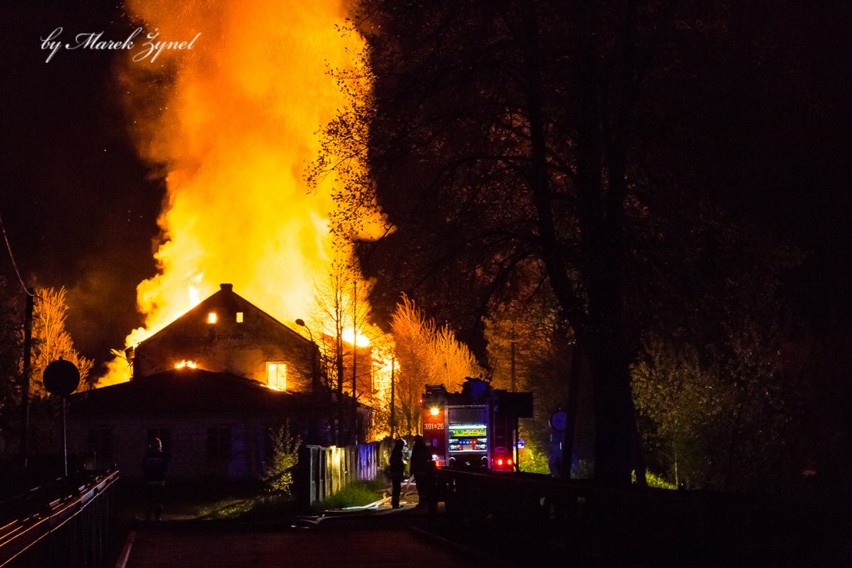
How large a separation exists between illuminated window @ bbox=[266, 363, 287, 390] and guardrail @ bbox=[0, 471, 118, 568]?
53549mm

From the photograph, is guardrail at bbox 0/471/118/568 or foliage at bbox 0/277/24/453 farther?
foliage at bbox 0/277/24/453

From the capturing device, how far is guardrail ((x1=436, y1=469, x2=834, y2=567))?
9.91 m

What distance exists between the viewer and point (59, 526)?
1045 cm

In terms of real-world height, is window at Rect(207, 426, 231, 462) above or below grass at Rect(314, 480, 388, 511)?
above

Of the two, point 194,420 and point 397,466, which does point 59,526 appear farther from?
point 194,420

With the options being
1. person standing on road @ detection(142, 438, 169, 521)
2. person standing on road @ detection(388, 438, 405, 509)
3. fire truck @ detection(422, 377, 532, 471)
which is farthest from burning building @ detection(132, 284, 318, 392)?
person standing on road @ detection(142, 438, 169, 521)

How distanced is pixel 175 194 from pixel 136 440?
4155 cm

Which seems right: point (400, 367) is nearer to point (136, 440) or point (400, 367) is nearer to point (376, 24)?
point (136, 440)

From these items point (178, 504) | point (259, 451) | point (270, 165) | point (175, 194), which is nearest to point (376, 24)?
point (178, 504)

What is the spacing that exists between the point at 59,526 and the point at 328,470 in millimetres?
24059

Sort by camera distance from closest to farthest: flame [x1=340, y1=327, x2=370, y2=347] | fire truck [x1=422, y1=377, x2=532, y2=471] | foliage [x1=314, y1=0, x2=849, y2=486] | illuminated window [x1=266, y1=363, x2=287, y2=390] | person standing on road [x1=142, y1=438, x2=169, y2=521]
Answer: foliage [x1=314, y1=0, x2=849, y2=486] < person standing on road [x1=142, y1=438, x2=169, y2=521] < fire truck [x1=422, y1=377, x2=532, y2=471] < flame [x1=340, y1=327, x2=370, y2=347] < illuminated window [x1=266, y1=363, x2=287, y2=390]

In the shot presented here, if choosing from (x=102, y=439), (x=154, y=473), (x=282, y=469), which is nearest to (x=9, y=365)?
(x=102, y=439)

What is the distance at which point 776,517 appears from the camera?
10.0m

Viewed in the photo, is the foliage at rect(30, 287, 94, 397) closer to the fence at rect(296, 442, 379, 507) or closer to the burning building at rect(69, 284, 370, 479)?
the burning building at rect(69, 284, 370, 479)
